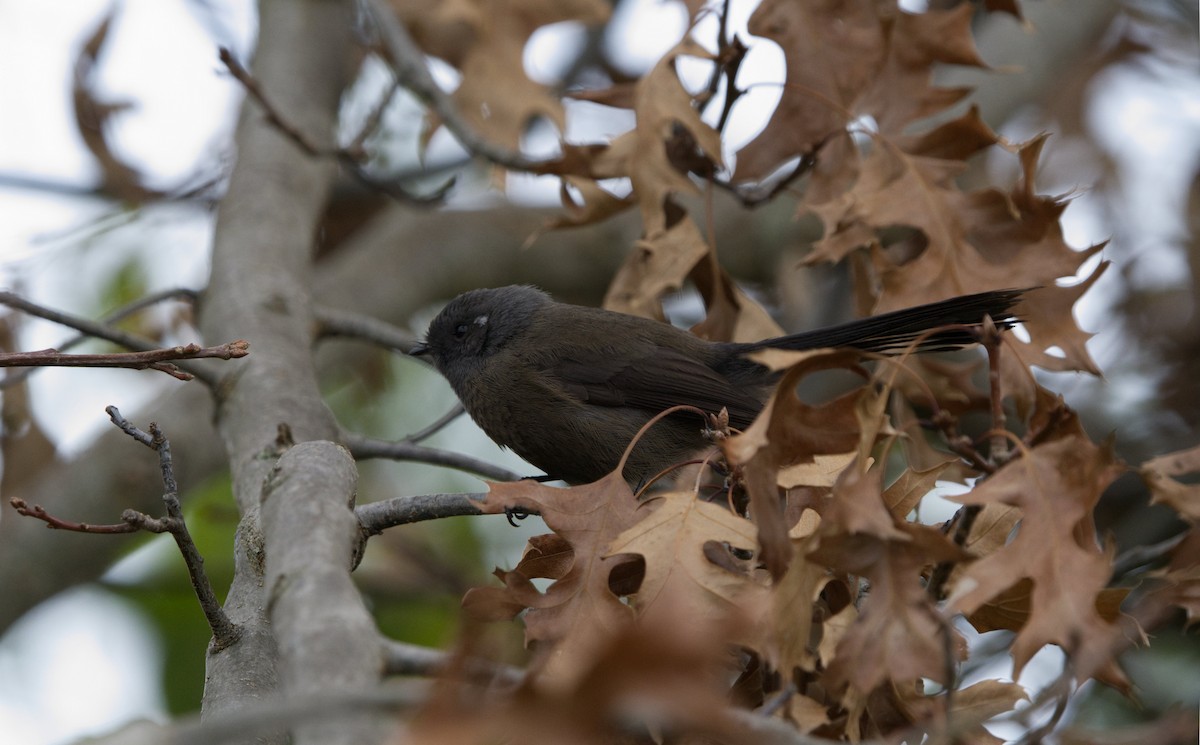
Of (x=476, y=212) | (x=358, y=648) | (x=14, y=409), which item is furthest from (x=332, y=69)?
(x=358, y=648)

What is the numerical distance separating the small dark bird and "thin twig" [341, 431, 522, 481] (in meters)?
0.52

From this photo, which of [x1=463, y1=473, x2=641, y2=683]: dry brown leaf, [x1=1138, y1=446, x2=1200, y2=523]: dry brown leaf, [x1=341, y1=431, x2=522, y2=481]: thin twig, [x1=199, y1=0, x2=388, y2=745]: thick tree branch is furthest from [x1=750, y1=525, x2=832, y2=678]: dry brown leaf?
[x1=341, y1=431, x2=522, y2=481]: thin twig

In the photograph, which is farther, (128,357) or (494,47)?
(494,47)

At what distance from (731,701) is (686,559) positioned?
35cm

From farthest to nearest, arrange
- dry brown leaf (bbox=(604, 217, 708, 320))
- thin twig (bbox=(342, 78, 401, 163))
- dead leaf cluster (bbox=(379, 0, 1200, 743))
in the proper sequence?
thin twig (bbox=(342, 78, 401, 163)) → dry brown leaf (bbox=(604, 217, 708, 320)) → dead leaf cluster (bbox=(379, 0, 1200, 743))

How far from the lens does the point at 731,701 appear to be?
271 cm

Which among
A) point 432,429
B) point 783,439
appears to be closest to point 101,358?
point 783,439

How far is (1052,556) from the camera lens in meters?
2.42

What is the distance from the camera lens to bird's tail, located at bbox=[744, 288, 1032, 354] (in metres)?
3.77

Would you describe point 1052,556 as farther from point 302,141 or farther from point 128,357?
point 302,141

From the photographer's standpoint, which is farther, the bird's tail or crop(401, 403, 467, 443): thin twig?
crop(401, 403, 467, 443): thin twig

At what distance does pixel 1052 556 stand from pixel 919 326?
1756 mm

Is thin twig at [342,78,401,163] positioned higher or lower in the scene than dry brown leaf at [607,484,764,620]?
higher

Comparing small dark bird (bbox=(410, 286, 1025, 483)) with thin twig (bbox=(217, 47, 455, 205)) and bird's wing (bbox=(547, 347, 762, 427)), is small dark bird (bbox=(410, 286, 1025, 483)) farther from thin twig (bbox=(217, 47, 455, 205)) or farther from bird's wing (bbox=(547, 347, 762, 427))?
thin twig (bbox=(217, 47, 455, 205))
